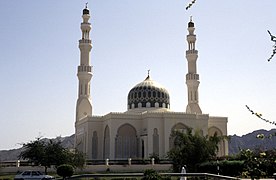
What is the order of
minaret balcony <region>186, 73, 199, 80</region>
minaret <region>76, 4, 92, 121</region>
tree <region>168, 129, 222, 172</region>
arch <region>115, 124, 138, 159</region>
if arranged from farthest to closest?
minaret balcony <region>186, 73, 199, 80</region> → minaret <region>76, 4, 92, 121</region> → arch <region>115, 124, 138, 159</region> → tree <region>168, 129, 222, 172</region>

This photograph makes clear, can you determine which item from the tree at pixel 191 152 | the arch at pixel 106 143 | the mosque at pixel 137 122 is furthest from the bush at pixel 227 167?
the arch at pixel 106 143

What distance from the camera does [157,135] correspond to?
34531 mm

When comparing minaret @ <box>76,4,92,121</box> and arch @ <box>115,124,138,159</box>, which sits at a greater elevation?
minaret @ <box>76,4,92,121</box>

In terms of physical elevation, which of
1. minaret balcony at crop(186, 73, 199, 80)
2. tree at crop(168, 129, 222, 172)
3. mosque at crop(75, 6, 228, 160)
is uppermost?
minaret balcony at crop(186, 73, 199, 80)

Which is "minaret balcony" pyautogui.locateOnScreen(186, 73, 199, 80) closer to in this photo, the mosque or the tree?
the mosque

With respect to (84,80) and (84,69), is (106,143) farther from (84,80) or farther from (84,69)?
(84,69)

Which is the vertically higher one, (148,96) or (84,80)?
(84,80)

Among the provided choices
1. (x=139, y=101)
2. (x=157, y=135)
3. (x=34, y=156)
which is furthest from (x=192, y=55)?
(x=34, y=156)

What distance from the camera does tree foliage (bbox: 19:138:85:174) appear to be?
24.3 m

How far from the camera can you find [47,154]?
80.0 feet

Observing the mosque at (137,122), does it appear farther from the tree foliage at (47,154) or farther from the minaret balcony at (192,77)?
the tree foliage at (47,154)

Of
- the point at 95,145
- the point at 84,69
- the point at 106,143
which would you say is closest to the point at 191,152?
the point at 106,143

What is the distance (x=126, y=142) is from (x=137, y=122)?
2058 mm

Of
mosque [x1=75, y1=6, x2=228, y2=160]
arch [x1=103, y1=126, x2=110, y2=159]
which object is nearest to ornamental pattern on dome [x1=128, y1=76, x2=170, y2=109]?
mosque [x1=75, y1=6, x2=228, y2=160]
